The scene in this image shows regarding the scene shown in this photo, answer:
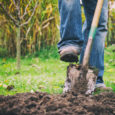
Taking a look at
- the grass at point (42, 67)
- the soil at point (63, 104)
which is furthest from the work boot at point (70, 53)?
the grass at point (42, 67)

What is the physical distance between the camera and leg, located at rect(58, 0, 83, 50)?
1837 millimetres

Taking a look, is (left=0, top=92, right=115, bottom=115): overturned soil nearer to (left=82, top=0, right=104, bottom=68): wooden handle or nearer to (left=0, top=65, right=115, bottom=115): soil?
(left=0, top=65, right=115, bottom=115): soil

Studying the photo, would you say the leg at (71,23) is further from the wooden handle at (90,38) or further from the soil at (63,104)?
the soil at (63,104)

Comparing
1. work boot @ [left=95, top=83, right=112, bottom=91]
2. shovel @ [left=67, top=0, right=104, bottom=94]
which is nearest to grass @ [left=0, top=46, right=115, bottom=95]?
work boot @ [left=95, top=83, right=112, bottom=91]

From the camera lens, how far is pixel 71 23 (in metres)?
1.88

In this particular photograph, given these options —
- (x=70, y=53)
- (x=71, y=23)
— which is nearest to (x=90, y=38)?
(x=70, y=53)

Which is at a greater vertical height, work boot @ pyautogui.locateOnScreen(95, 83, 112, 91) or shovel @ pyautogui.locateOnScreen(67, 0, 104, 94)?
shovel @ pyautogui.locateOnScreen(67, 0, 104, 94)

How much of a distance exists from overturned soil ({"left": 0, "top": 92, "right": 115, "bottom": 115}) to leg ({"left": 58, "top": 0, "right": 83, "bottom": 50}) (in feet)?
1.94

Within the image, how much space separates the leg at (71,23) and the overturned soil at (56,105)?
0.59 m

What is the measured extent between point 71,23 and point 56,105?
35.7 inches

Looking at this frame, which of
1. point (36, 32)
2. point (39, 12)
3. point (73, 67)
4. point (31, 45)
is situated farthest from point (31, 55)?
point (73, 67)

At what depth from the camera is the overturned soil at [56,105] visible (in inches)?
45.7

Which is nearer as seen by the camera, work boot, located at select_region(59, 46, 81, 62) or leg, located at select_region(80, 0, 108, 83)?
work boot, located at select_region(59, 46, 81, 62)

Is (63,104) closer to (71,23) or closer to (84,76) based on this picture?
(84,76)
